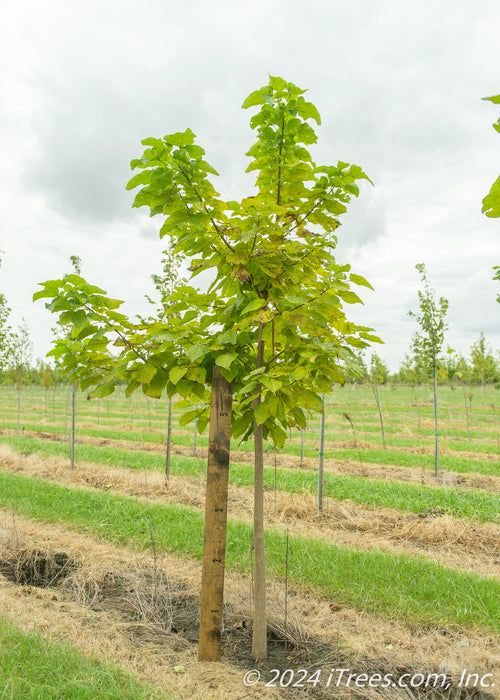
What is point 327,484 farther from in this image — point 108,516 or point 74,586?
point 74,586

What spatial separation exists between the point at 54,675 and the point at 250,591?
191 centimetres

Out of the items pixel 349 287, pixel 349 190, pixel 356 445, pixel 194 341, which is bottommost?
pixel 356 445

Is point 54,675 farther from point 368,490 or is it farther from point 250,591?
point 368,490

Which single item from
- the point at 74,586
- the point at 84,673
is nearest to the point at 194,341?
the point at 84,673

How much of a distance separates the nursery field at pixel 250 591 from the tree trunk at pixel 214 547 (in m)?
0.15

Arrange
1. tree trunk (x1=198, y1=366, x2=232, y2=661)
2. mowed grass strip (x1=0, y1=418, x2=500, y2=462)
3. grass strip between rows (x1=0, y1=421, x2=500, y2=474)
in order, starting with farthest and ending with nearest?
mowed grass strip (x1=0, y1=418, x2=500, y2=462) → grass strip between rows (x1=0, y1=421, x2=500, y2=474) → tree trunk (x1=198, y1=366, x2=232, y2=661)

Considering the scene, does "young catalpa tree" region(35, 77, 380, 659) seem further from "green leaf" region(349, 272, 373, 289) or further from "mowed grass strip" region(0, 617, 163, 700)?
"mowed grass strip" region(0, 617, 163, 700)

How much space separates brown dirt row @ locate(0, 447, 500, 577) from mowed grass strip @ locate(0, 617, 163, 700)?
3.42 metres

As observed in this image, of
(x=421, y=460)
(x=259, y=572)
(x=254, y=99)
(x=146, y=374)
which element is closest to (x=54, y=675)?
(x=259, y=572)

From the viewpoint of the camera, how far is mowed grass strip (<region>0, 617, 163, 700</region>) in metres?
2.31

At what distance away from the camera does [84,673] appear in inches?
98.1

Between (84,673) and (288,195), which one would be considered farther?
(288,195)

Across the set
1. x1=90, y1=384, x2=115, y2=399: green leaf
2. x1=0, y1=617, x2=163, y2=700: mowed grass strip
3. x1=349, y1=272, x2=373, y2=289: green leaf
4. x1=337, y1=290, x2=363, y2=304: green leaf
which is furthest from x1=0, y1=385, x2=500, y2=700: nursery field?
x1=349, y1=272, x2=373, y2=289: green leaf

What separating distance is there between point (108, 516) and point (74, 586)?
246 cm
